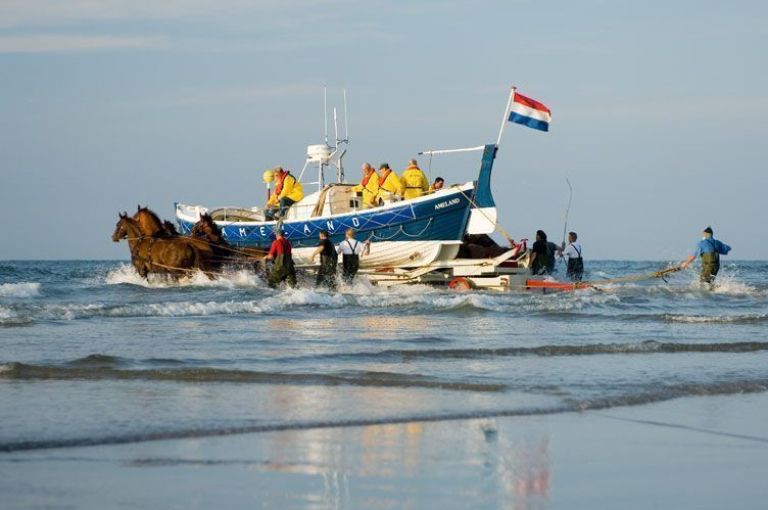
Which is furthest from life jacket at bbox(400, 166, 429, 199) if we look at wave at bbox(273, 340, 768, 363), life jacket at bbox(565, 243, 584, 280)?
wave at bbox(273, 340, 768, 363)

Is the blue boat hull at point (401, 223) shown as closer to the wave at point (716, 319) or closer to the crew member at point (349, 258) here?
the crew member at point (349, 258)

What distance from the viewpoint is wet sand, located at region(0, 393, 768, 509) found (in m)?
5.93

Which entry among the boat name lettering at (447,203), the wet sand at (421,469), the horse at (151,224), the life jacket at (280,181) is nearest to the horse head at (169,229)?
the horse at (151,224)

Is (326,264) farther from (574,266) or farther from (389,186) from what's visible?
(574,266)

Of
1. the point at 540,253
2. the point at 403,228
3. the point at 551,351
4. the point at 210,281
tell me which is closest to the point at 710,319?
the point at 551,351

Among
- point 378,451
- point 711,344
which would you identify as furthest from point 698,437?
point 711,344

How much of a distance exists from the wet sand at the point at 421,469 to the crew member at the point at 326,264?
59.6 ft

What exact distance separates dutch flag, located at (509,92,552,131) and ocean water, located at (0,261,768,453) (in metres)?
6.83

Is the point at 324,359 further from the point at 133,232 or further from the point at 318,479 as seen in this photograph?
the point at 133,232

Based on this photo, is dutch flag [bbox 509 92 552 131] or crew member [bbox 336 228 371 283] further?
dutch flag [bbox 509 92 552 131]

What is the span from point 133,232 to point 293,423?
916 inches

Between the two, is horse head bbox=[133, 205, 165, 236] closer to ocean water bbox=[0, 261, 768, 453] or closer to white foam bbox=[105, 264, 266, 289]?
white foam bbox=[105, 264, 266, 289]

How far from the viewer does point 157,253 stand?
30141 millimetres

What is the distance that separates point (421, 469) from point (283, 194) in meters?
25.7
